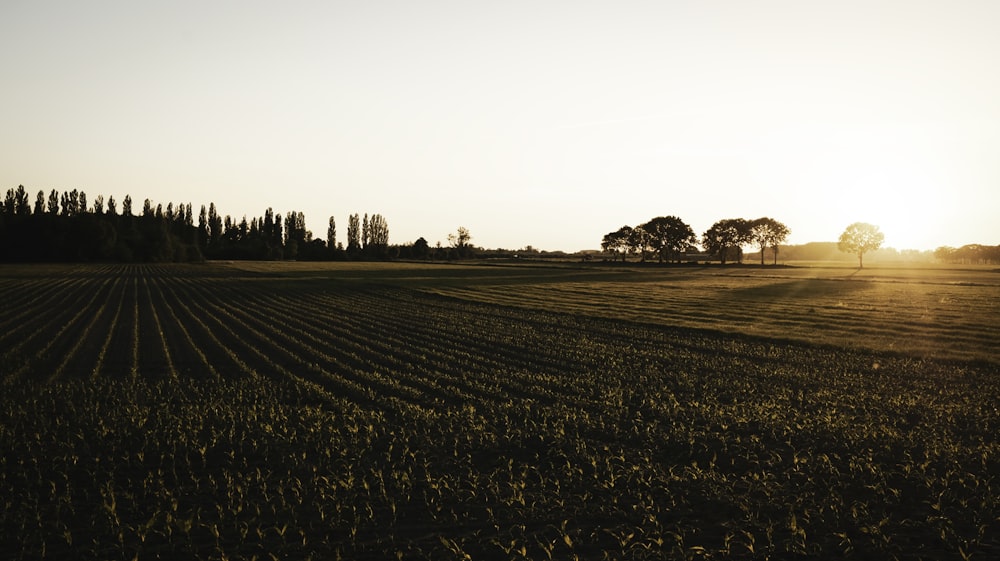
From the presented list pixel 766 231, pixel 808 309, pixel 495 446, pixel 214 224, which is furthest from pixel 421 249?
pixel 495 446

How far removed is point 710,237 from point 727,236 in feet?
18.2

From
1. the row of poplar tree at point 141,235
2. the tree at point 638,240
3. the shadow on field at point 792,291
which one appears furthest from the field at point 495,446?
the tree at point 638,240

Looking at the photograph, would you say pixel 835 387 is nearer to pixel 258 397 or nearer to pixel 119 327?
pixel 258 397

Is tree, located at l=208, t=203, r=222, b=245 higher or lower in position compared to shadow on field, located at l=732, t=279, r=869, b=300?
higher

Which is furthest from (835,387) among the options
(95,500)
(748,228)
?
(748,228)

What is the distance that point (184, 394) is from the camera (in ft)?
55.3

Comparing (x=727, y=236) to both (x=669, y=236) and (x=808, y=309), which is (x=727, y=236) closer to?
(x=669, y=236)

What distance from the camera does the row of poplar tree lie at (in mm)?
112500

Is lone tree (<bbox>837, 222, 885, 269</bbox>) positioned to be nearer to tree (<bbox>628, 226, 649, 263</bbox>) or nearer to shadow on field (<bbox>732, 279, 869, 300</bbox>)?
tree (<bbox>628, 226, 649, 263</bbox>)

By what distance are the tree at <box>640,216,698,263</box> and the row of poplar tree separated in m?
80.6

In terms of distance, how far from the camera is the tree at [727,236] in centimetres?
15975

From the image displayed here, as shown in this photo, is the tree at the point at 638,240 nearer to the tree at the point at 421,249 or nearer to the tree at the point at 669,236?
the tree at the point at 669,236

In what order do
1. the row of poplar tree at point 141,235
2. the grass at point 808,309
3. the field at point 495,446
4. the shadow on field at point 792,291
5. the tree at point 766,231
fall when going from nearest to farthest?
the field at point 495,446 < the grass at point 808,309 < the shadow on field at point 792,291 < the row of poplar tree at point 141,235 < the tree at point 766,231

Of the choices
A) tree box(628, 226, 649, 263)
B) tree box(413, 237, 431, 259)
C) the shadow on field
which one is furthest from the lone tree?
tree box(413, 237, 431, 259)
